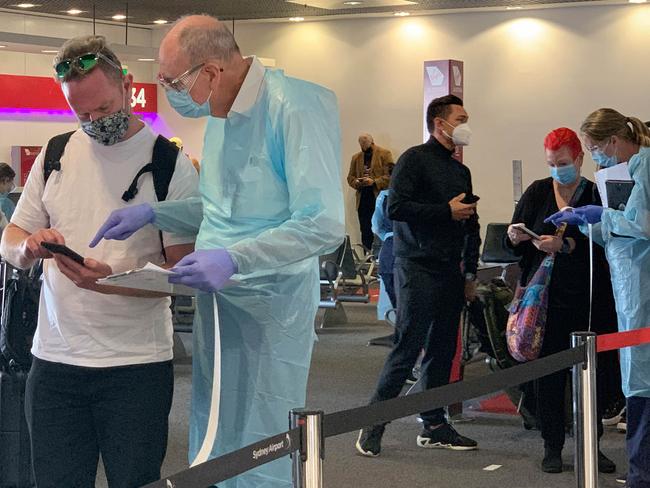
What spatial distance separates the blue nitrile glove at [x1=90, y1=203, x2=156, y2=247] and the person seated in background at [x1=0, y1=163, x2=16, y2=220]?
6.48 metres

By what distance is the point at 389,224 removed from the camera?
24.3 ft

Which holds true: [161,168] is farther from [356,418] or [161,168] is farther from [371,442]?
[371,442]

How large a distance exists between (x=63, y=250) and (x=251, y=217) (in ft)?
1.36

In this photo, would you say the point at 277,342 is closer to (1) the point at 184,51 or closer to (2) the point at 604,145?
(1) the point at 184,51

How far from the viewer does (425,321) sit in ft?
16.5

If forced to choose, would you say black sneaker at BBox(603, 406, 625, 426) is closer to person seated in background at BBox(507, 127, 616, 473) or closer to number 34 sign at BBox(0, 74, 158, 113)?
person seated in background at BBox(507, 127, 616, 473)

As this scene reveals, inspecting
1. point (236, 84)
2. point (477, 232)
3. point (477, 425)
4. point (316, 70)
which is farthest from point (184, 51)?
point (316, 70)

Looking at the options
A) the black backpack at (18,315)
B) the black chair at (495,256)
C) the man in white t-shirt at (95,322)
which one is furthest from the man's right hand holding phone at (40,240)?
the black chair at (495,256)

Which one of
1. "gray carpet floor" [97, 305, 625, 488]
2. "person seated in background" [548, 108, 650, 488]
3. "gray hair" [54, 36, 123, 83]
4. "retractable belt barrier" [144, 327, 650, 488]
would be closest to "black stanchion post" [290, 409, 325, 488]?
"retractable belt barrier" [144, 327, 650, 488]

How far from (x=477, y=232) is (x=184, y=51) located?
125 inches

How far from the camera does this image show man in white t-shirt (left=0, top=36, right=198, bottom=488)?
2395mm

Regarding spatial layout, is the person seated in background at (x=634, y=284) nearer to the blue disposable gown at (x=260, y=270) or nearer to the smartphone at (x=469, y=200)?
the smartphone at (x=469, y=200)

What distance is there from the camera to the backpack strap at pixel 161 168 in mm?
2477

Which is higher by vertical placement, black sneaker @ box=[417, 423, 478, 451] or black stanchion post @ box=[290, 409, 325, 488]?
black stanchion post @ box=[290, 409, 325, 488]
